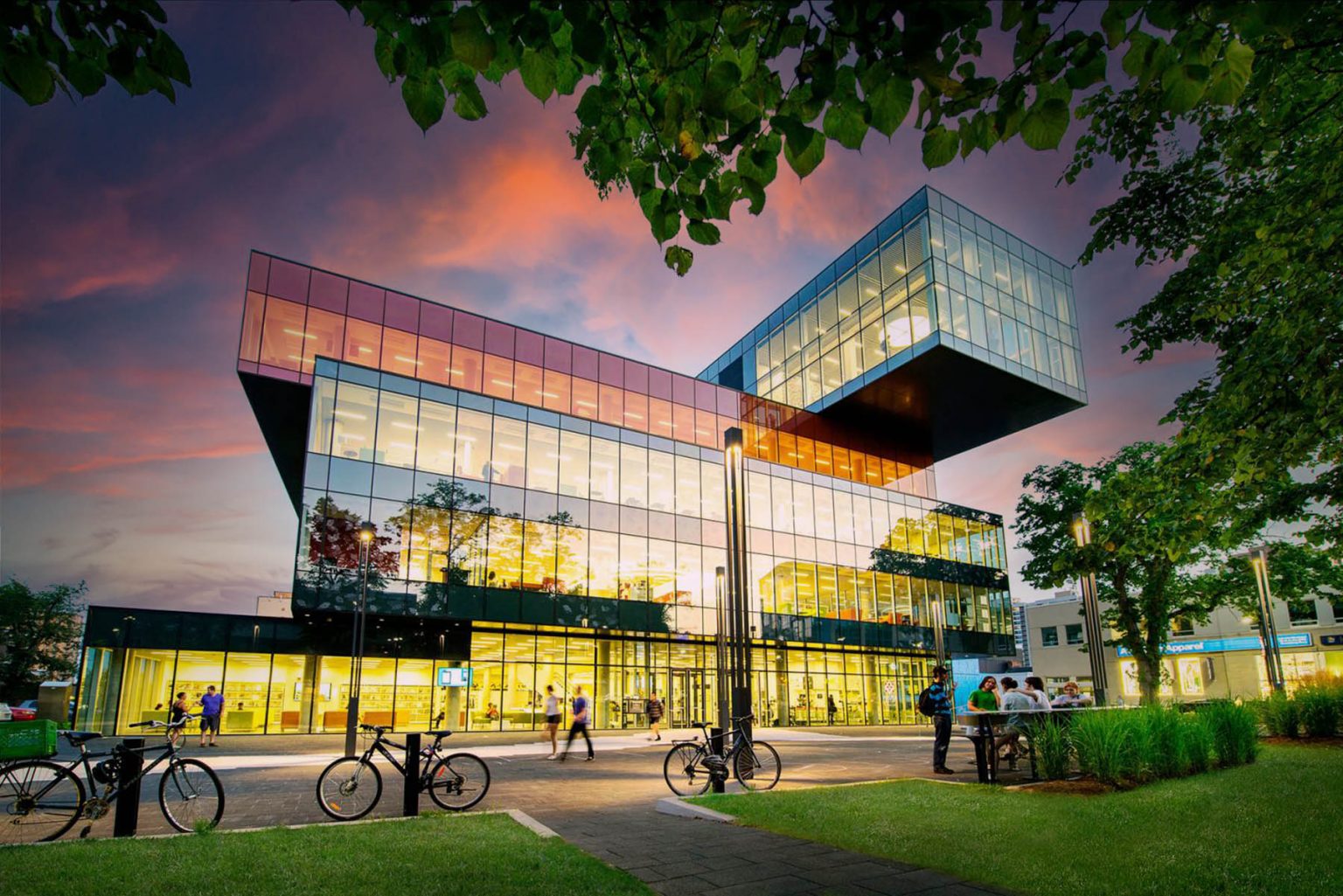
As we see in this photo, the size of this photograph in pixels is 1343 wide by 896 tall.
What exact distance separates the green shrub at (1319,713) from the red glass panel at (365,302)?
3119cm

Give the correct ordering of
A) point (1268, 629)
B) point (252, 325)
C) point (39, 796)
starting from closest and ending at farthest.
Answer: point (39, 796), point (1268, 629), point (252, 325)

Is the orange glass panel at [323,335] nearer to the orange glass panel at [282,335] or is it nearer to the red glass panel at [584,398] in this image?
the orange glass panel at [282,335]

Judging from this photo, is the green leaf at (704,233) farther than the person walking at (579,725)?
No

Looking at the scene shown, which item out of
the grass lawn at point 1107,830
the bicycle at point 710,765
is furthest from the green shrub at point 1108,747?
the bicycle at point 710,765

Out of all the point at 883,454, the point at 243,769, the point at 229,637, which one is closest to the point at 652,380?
the point at 883,454

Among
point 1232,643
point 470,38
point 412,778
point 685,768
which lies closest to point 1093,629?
point 685,768

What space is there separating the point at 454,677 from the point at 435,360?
13116 mm

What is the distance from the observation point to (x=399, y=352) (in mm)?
31188

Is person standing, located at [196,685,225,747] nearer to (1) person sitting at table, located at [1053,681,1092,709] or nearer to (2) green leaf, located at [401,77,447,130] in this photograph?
(1) person sitting at table, located at [1053,681,1092,709]

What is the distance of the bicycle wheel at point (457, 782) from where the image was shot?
31.3 ft

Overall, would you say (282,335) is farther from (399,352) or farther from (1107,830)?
(1107,830)

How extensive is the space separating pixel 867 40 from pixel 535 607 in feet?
95.6

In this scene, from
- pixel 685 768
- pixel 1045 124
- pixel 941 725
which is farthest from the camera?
pixel 941 725

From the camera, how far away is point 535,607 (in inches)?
1204
